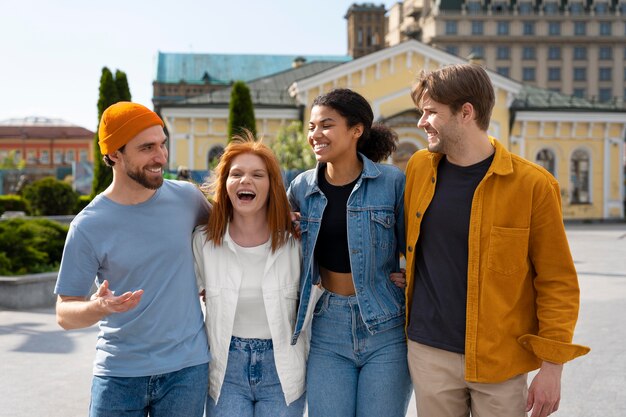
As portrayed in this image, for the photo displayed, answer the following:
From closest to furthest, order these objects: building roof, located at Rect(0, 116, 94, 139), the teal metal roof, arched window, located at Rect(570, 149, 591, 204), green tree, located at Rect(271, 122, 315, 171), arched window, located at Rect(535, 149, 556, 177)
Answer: green tree, located at Rect(271, 122, 315, 171), arched window, located at Rect(535, 149, 556, 177), arched window, located at Rect(570, 149, 591, 204), the teal metal roof, building roof, located at Rect(0, 116, 94, 139)

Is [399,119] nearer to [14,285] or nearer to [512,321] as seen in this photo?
[14,285]

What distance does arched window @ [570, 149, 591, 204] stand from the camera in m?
34.6

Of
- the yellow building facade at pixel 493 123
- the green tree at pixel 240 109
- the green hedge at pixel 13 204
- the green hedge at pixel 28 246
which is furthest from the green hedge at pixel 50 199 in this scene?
the green hedge at pixel 28 246

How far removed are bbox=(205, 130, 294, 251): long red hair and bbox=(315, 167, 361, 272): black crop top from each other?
6.9 inches

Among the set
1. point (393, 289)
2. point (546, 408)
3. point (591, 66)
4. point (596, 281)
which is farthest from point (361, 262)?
point (591, 66)

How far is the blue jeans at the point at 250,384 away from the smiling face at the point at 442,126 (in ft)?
4.09

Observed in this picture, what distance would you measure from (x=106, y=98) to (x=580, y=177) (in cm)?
2361

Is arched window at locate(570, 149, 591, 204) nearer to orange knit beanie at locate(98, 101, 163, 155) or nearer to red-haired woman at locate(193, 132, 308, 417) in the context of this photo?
red-haired woman at locate(193, 132, 308, 417)

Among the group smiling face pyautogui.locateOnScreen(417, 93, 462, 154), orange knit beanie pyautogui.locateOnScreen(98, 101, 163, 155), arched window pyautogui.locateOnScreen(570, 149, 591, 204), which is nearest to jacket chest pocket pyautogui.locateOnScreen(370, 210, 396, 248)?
smiling face pyautogui.locateOnScreen(417, 93, 462, 154)

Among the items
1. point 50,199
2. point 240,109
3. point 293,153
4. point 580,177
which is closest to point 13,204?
point 50,199

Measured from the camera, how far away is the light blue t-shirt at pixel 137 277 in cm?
311

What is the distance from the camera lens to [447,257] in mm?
3166

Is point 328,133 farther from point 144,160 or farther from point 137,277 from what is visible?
point 137,277

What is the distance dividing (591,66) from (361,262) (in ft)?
316
